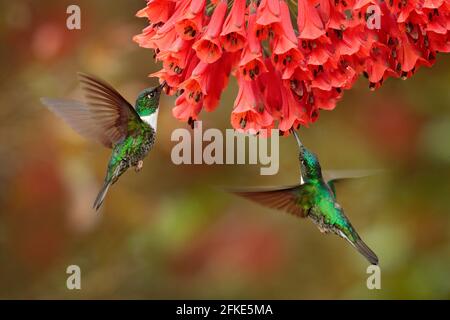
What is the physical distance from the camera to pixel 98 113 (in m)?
1.91

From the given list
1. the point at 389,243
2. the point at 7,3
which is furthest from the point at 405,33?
the point at 7,3

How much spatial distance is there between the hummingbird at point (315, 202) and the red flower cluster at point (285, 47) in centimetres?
35

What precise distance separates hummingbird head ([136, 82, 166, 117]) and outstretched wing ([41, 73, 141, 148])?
0.8 inches

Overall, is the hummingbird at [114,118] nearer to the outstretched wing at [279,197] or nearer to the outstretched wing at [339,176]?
the outstretched wing at [279,197]

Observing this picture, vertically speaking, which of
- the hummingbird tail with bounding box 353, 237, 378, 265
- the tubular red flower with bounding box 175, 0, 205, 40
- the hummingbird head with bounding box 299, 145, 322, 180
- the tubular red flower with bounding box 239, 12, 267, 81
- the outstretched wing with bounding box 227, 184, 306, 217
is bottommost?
the hummingbird tail with bounding box 353, 237, 378, 265

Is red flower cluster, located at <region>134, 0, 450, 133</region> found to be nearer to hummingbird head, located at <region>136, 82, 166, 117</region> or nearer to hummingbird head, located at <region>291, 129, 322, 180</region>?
hummingbird head, located at <region>136, 82, 166, 117</region>

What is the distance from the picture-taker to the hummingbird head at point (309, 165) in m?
1.99

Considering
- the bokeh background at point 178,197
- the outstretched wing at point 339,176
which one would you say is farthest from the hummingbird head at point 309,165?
the bokeh background at point 178,197

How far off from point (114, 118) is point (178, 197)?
1.18m

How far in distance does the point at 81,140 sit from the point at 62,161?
0.11 m

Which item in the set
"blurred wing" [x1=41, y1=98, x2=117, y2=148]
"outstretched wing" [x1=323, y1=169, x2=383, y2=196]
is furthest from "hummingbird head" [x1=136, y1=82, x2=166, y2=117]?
"outstretched wing" [x1=323, y1=169, x2=383, y2=196]

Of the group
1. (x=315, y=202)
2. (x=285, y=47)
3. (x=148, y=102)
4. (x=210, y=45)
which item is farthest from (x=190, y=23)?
(x=315, y=202)

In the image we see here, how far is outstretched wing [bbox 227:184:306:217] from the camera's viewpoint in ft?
5.78

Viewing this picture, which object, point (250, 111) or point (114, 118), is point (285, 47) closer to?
point (250, 111)
